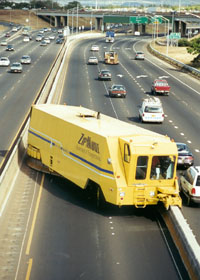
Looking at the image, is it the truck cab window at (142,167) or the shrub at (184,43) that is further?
the shrub at (184,43)

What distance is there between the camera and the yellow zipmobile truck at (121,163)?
23.7 metres

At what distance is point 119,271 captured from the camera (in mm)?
19297

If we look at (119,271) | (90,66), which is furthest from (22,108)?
(90,66)

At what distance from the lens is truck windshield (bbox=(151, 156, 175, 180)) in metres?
23.9

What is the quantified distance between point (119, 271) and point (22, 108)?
123 ft

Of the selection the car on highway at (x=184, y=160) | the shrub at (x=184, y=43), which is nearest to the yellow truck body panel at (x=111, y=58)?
the shrub at (x=184, y=43)

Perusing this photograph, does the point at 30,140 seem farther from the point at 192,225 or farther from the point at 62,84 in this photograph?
the point at 62,84

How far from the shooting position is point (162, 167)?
24.0 meters

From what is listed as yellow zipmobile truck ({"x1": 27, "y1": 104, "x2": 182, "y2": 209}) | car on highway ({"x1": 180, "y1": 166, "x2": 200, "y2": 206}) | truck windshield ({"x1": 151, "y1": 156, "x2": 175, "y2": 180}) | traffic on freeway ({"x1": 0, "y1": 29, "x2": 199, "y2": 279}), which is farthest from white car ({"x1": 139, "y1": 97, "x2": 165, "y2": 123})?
truck windshield ({"x1": 151, "y1": 156, "x2": 175, "y2": 180})

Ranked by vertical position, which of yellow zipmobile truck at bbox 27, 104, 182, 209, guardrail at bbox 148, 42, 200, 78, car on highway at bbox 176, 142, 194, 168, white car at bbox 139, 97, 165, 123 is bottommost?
guardrail at bbox 148, 42, 200, 78

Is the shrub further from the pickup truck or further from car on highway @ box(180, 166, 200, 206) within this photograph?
car on highway @ box(180, 166, 200, 206)

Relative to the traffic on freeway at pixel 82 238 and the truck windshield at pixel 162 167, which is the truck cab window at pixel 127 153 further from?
the traffic on freeway at pixel 82 238

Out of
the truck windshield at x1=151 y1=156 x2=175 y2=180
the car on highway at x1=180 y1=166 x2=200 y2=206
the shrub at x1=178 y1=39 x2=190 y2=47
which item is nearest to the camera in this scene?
the truck windshield at x1=151 y1=156 x2=175 y2=180

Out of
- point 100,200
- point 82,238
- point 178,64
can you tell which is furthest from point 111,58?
point 82,238
